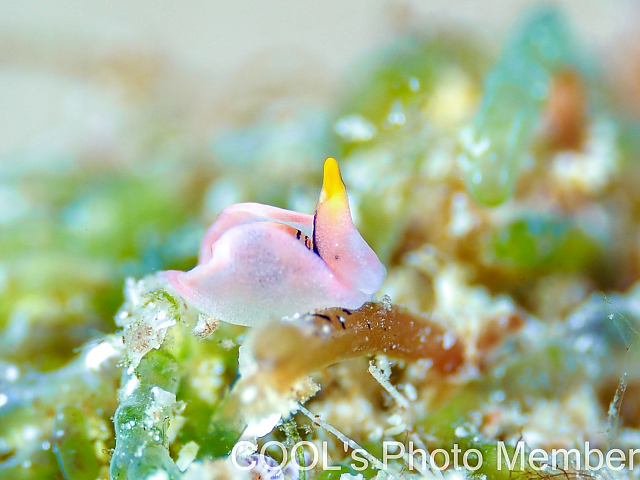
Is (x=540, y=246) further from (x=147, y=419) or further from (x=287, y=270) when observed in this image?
(x=147, y=419)

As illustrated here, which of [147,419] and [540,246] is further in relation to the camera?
[540,246]

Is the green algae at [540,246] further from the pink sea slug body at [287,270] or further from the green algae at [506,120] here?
the pink sea slug body at [287,270]

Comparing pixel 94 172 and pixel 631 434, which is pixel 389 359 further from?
pixel 94 172

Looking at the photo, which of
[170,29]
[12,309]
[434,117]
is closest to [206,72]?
[170,29]

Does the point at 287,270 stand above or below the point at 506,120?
below

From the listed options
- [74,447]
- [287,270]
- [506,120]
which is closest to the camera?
[287,270]

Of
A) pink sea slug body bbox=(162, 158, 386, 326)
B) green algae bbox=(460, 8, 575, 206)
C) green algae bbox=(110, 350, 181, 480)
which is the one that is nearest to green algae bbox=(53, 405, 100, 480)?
green algae bbox=(110, 350, 181, 480)

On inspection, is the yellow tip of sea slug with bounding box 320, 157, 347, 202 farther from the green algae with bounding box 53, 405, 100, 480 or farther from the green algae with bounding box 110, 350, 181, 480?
the green algae with bounding box 53, 405, 100, 480

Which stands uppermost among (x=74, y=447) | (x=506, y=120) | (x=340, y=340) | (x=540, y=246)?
(x=506, y=120)

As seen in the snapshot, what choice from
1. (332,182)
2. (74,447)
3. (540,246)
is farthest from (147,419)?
(540,246)
